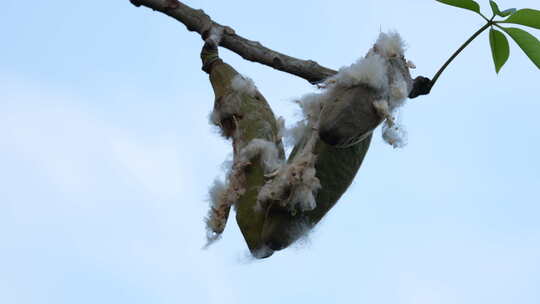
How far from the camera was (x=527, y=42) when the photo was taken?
6.67 feet

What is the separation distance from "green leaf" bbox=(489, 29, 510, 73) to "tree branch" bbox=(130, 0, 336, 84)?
1.60 feet

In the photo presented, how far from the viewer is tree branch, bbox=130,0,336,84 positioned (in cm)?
203

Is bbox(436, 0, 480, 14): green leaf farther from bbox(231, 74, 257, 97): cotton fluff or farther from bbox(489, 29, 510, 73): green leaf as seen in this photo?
bbox(231, 74, 257, 97): cotton fluff

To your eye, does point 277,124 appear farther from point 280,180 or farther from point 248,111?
point 280,180

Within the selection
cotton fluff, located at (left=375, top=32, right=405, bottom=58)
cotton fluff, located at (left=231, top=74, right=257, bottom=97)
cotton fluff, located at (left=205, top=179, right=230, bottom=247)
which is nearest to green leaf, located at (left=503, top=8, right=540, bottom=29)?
cotton fluff, located at (left=375, top=32, right=405, bottom=58)

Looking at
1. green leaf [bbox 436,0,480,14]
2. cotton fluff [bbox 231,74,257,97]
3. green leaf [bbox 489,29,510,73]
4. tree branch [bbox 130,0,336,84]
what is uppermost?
green leaf [bbox 436,0,480,14]

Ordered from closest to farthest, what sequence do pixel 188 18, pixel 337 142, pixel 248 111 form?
pixel 337 142, pixel 248 111, pixel 188 18

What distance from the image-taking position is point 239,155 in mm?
1877

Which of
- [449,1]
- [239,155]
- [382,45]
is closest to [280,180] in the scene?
[239,155]

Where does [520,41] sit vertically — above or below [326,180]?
above

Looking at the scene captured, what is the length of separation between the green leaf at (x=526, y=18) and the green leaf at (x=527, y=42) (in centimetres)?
2

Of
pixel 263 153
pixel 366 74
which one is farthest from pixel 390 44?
pixel 263 153

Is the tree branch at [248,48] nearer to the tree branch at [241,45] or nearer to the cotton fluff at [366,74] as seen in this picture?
the tree branch at [241,45]

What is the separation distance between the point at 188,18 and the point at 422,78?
31.9 inches
